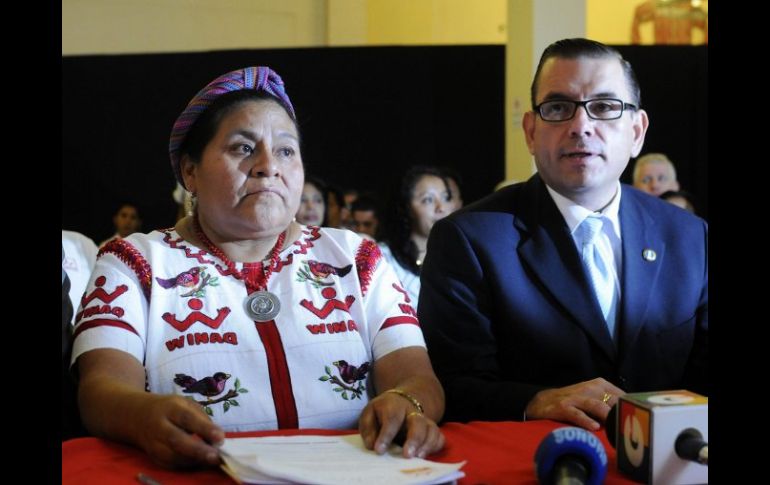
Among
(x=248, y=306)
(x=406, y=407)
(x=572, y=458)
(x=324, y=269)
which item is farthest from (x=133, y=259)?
(x=572, y=458)

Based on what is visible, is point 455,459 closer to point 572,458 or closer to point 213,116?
point 572,458

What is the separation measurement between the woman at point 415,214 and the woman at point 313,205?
1.23m

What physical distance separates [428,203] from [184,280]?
11.8ft

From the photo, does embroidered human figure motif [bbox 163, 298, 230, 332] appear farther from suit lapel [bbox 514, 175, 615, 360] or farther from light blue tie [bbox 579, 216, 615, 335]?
light blue tie [bbox 579, 216, 615, 335]

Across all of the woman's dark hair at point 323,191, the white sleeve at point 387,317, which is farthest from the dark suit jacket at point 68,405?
the woman's dark hair at point 323,191

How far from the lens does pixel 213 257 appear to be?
5.94ft

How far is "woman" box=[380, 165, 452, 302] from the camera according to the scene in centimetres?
490

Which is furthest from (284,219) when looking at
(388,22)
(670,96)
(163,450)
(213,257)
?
(388,22)

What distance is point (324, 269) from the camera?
184cm

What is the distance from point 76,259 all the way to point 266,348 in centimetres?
209

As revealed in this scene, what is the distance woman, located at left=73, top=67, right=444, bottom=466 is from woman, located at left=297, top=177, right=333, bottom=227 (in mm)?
4486

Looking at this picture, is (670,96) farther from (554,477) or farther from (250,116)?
(554,477)

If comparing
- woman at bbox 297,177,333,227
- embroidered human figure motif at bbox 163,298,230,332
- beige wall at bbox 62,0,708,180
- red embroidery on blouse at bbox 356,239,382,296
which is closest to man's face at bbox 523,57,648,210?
red embroidery on blouse at bbox 356,239,382,296

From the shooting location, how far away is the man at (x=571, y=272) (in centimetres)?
210
